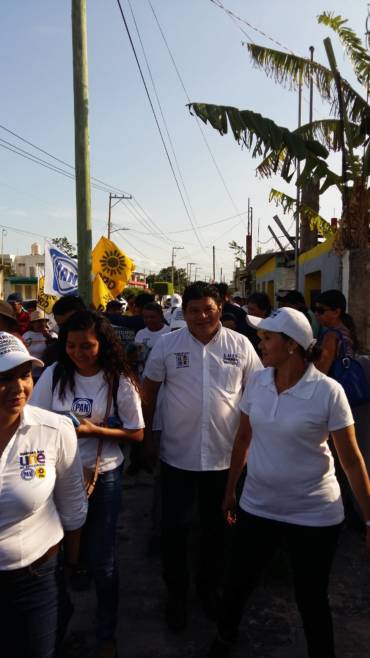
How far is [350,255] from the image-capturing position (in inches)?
323

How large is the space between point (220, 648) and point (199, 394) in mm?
1251

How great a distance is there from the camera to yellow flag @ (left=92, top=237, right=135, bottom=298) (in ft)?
26.7

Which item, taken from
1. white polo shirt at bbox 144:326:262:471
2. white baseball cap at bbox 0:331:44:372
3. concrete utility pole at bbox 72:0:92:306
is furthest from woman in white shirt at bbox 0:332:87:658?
concrete utility pole at bbox 72:0:92:306

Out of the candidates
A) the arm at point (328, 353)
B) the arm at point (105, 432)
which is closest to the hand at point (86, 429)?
the arm at point (105, 432)

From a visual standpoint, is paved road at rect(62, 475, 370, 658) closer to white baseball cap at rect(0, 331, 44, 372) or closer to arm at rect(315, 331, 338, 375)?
arm at rect(315, 331, 338, 375)

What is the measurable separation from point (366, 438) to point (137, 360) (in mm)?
2058

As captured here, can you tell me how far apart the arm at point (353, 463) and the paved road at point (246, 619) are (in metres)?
0.89

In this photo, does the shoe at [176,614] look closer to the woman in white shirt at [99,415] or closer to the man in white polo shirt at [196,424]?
the man in white polo shirt at [196,424]

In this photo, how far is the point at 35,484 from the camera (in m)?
1.87

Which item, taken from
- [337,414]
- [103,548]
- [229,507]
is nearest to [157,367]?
[229,507]

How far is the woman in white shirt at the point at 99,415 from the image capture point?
8.58 feet

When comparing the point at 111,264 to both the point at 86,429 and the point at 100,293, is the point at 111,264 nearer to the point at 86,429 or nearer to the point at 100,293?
the point at 100,293

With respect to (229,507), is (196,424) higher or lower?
higher

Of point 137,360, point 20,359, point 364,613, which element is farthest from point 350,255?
point 20,359
